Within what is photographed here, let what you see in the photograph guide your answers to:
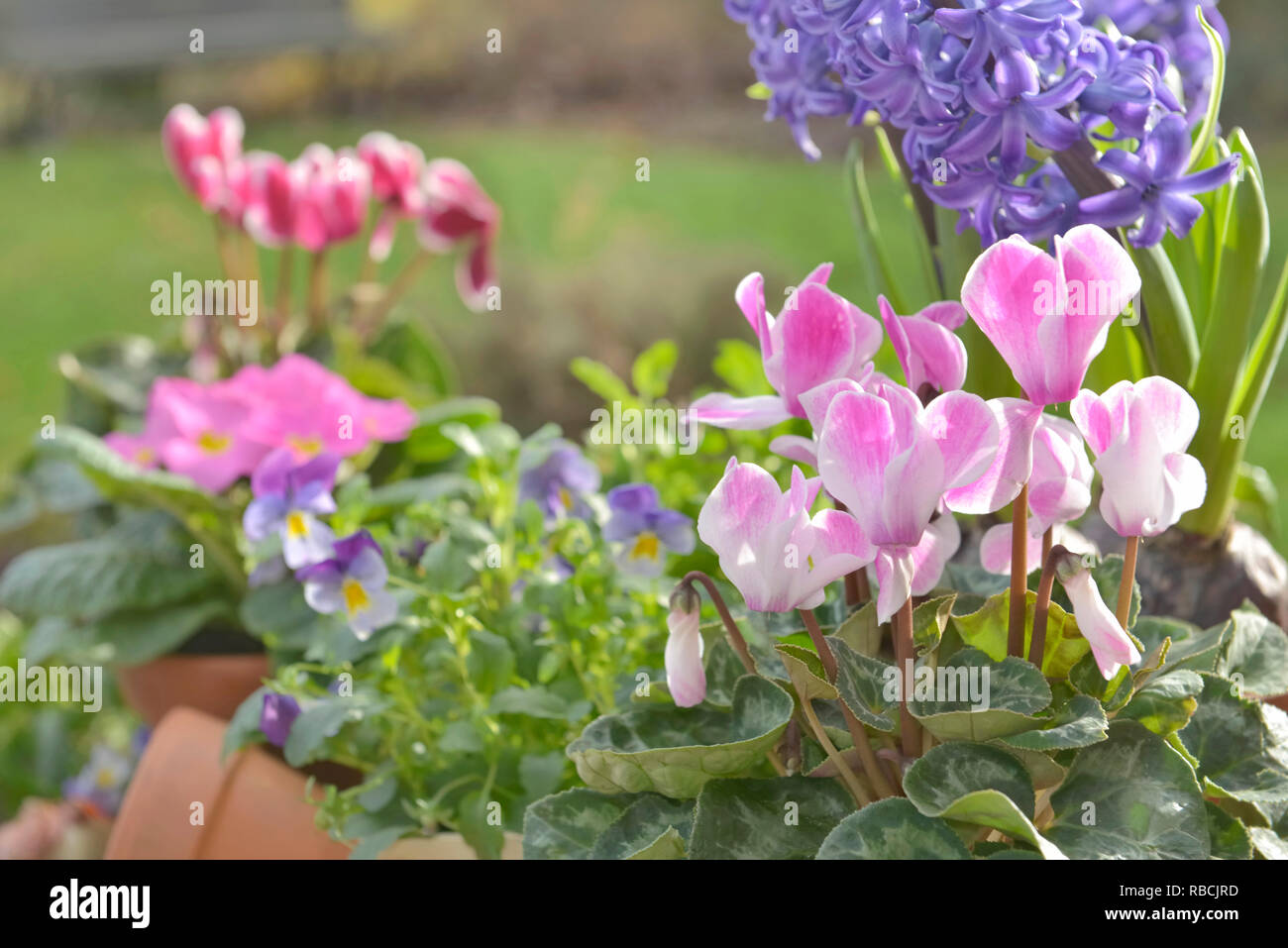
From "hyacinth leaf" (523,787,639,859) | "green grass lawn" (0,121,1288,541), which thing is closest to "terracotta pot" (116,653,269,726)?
"hyacinth leaf" (523,787,639,859)

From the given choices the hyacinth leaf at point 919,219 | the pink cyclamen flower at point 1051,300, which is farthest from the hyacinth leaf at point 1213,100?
the pink cyclamen flower at point 1051,300

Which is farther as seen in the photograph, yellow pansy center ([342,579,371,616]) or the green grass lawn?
the green grass lawn

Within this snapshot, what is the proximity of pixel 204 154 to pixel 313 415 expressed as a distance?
0.44 m

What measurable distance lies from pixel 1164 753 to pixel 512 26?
16.1ft

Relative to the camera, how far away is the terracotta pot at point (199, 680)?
3.53 ft

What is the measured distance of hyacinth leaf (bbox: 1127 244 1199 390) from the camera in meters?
0.73

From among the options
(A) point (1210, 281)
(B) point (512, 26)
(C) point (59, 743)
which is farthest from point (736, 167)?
(A) point (1210, 281)

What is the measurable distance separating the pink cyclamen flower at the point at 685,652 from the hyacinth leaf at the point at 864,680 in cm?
6

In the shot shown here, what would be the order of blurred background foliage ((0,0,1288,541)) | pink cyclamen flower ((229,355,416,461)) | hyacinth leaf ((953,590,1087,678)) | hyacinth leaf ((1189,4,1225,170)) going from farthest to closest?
blurred background foliage ((0,0,1288,541))
pink cyclamen flower ((229,355,416,461))
hyacinth leaf ((1189,4,1225,170))
hyacinth leaf ((953,590,1087,678))

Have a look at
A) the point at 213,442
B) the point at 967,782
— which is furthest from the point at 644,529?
the point at 213,442

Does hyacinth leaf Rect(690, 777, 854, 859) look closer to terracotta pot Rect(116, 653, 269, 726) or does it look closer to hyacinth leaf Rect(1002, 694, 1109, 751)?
hyacinth leaf Rect(1002, 694, 1109, 751)

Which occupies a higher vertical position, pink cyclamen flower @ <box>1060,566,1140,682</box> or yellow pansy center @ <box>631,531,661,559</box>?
pink cyclamen flower @ <box>1060,566,1140,682</box>

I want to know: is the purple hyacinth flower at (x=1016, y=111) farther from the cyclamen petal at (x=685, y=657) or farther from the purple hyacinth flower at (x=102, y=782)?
the purple hyacinth flower at (x=102, y=782)

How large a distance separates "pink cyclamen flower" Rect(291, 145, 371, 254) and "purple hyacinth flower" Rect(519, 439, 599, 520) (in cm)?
50
